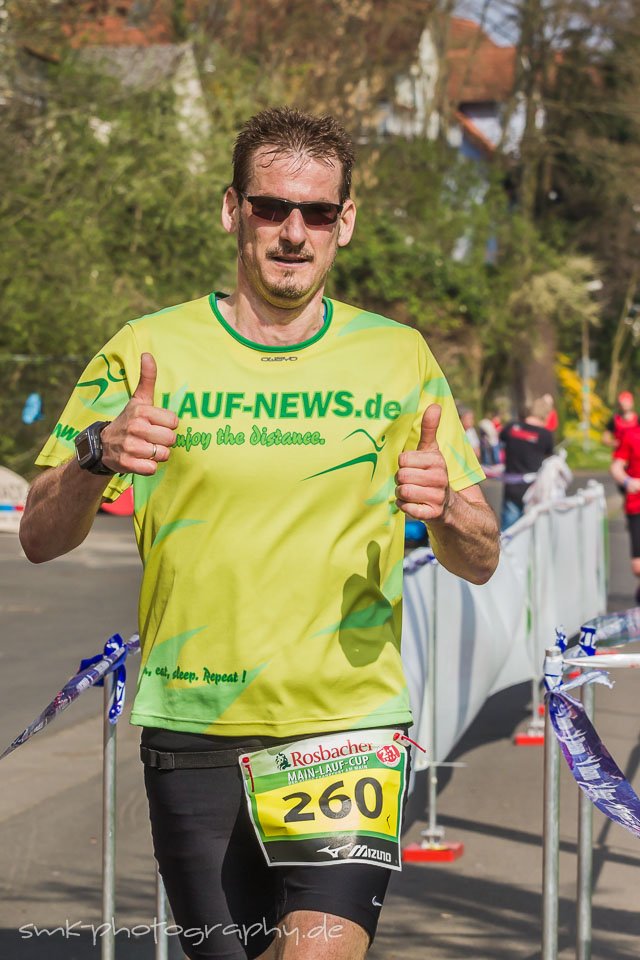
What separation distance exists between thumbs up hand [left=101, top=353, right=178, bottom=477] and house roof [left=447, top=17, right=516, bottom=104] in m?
40.3

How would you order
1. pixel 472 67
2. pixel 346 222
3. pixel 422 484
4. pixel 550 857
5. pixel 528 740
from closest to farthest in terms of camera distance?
1. pixel 422 484
2. pixel 346 222
3. pixel 550 857
4. pixel 528 740
5. pixel 472 67

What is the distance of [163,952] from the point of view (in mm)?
4145

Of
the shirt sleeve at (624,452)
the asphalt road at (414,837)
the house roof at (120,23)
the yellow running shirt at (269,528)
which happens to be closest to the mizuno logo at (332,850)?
the yellow running shirt at (269,528)

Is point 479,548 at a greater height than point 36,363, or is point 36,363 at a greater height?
point 36,363

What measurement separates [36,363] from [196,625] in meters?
22.8

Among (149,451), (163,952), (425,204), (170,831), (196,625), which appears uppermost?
(425,204)

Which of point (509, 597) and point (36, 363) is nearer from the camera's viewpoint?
point (509, 597)

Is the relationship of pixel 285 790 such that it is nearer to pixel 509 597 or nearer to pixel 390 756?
pixel 390 756

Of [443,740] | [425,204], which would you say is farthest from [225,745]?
[425,204]

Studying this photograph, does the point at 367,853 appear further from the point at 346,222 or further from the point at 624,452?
the point at 624,452

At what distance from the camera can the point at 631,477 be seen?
43.7 ft

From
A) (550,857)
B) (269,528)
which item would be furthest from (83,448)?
(550,857)

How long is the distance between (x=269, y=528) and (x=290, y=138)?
756 mm

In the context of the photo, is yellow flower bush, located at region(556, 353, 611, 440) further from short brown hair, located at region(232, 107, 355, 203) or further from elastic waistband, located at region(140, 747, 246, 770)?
elastic waistband, located at region(140, 747, 246, 770)
